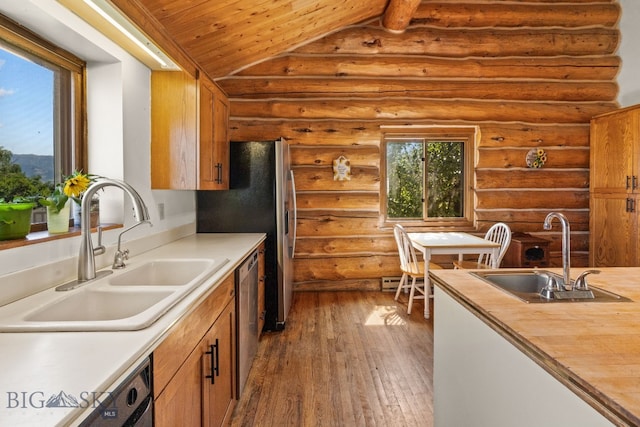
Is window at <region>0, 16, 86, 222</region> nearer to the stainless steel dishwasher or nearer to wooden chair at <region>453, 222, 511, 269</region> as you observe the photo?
the stainless steel dishwasher

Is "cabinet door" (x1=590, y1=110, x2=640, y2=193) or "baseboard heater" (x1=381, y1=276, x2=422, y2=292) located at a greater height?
"cabinet door" (x1=590, y1=110, x2=640, y2=193)

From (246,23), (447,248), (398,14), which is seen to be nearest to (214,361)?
(447,248)

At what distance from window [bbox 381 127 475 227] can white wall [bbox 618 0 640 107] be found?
1.88 m

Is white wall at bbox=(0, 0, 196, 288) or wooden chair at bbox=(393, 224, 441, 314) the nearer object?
white wall at bbox=(0, 0, 196, 288)

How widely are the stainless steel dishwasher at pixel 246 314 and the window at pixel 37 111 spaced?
1098mm

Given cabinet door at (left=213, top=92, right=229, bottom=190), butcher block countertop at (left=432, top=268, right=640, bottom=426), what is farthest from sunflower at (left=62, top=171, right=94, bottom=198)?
butcher block countertop at (left=432, top=268, right=640, bottom=426)

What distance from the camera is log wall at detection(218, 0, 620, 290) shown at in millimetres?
4367

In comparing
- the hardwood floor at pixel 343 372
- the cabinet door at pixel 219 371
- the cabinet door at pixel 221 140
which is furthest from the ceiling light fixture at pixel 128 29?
the hardwood floor at pixel 343 372

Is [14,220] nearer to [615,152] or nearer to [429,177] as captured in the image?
[429,177]

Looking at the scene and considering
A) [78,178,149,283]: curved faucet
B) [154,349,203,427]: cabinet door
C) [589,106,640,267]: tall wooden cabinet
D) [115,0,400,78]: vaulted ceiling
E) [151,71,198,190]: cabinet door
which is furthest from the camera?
[589,106,640,267]: tall wooden cabinet

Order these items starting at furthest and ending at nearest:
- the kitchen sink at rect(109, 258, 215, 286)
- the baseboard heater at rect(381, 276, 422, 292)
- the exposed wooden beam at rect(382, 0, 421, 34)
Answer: the baseboard heater at rect(381, 276, 422, 292), the exposed wooden beam at rect(382, 0, 421, 34), the kitchen sink at rect(109, 258, 215, 286)

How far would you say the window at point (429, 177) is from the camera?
4.62 meters

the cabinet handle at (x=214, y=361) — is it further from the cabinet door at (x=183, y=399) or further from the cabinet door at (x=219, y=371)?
the cabinet door at (x=183, y=399)

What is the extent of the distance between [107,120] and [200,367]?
1548mm
